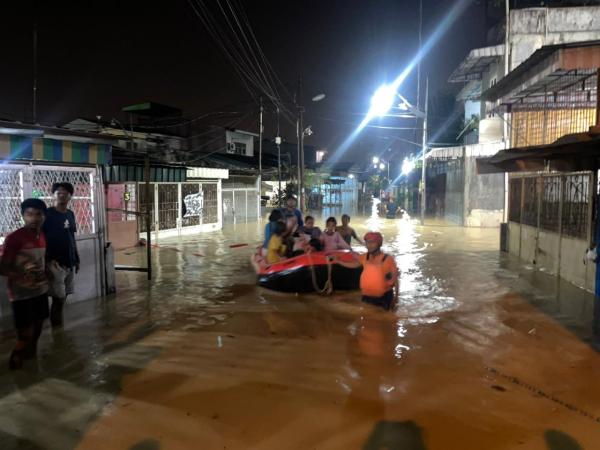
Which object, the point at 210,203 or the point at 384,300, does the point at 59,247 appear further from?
the point at 210,203

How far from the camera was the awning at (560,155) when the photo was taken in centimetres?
760

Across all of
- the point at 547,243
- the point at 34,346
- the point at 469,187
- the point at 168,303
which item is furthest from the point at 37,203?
the point at 469,187

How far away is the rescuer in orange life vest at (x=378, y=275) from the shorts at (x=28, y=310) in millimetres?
4355

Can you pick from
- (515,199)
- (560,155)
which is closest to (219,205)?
(515,199)

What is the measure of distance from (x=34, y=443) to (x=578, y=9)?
25145 millimetres

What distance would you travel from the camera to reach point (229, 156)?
1188 inches

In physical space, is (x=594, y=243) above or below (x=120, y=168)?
below

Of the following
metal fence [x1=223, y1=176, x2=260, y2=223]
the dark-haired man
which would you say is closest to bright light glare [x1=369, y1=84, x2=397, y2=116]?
metal fence [x1=223, y1=176, x2=260, y2=223]

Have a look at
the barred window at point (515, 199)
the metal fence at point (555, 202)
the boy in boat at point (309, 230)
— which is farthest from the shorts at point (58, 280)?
the barred window at point (515, 199)

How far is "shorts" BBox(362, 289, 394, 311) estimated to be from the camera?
7.72 metres

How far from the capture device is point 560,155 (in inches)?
343

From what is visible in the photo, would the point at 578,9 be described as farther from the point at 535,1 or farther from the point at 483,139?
the point at 483,139

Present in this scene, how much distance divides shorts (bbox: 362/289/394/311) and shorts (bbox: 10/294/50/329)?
15.0 ft

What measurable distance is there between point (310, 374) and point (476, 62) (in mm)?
22987
